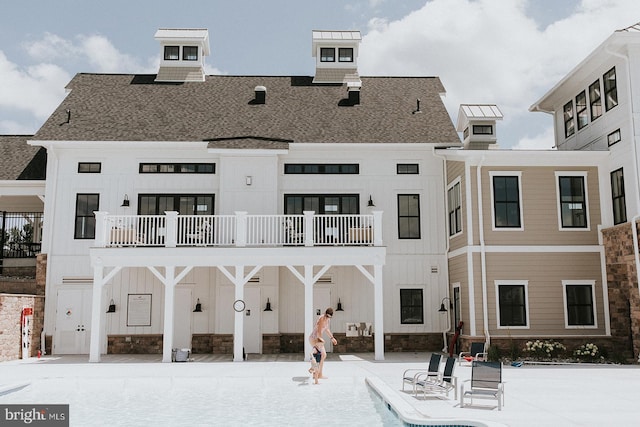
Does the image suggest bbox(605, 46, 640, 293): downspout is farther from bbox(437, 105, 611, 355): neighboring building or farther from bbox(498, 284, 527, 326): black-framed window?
bbox(498, 284, 527, 326): black-framed window

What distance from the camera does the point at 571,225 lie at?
18.8m

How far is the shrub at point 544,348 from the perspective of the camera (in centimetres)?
1755

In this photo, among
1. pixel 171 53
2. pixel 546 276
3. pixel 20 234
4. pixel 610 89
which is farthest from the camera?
pixel 171 53

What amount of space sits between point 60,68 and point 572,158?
2031 cm

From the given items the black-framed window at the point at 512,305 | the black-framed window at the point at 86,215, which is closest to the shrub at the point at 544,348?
the black-framed window at the point at 512,305

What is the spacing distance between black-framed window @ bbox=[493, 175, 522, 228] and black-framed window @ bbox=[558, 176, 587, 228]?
4.49 feet

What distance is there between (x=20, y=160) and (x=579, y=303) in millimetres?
19974

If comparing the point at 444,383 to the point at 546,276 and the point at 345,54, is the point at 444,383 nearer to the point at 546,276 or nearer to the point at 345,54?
the point at 546,276

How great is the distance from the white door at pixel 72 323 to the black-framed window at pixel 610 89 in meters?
17.7

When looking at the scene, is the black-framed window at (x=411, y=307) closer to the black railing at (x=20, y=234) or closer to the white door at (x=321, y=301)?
the white door at (x=321, y=301)

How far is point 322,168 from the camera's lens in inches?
→ 849

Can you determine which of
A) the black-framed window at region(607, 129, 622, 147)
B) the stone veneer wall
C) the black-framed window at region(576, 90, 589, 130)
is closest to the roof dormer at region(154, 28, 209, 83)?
the black-framed window at region(576, 90, 589, 130)

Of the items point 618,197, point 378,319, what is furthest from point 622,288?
point 378,319

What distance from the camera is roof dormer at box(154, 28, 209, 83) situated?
24750 millimetres
